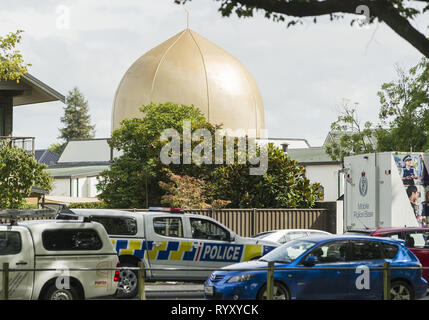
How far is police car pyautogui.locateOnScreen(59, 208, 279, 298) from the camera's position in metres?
17.0

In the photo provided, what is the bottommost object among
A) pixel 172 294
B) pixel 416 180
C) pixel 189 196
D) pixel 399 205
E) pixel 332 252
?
pixel 172 294

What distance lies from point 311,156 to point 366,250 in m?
55.2

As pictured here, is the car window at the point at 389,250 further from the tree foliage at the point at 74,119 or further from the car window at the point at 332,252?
the tree foliage at the point at 74,119

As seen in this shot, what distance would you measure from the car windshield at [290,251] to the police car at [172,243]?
2618 mm

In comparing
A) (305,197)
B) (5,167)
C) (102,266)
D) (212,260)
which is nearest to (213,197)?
(305,197)

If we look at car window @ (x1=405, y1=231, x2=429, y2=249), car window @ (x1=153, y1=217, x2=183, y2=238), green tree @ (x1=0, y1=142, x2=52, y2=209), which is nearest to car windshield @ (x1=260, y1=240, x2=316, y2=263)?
car window @ (x1=153, y1=217, x2=183, y2=238)

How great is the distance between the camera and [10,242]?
42.7 ft

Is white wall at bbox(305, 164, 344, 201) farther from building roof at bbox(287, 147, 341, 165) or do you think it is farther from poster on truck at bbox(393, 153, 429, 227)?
poster on truck at bbox(393, 153, 429, 227)

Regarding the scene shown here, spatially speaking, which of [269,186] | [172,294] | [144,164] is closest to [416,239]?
[172,294]

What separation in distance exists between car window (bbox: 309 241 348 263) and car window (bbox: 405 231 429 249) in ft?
13.8

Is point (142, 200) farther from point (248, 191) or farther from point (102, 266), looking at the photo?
point (102, 266)

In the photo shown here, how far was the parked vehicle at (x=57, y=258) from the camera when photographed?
12.6m

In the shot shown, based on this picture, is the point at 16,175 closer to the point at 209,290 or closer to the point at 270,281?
the point at 209,290

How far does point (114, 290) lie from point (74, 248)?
101 centimetres
